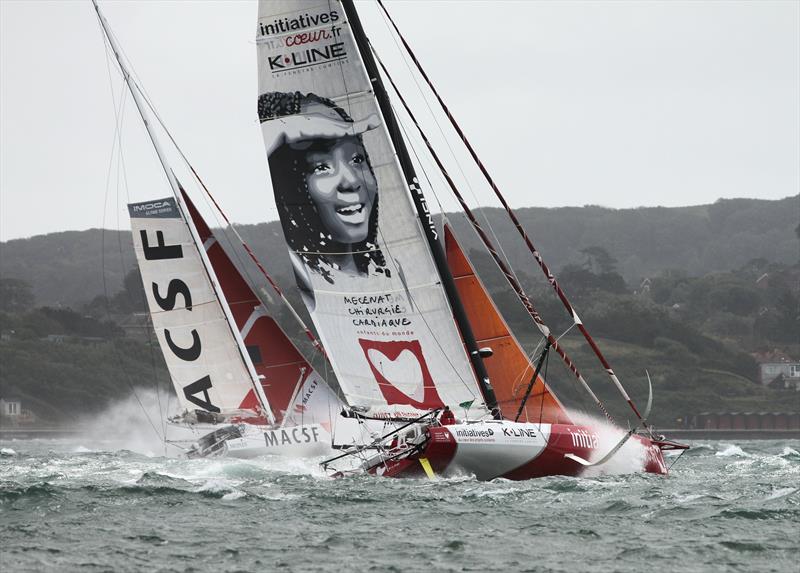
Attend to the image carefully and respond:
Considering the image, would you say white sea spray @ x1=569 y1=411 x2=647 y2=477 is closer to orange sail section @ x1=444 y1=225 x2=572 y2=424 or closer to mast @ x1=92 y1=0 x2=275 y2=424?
orange sail section @ x1=444 y1=225 x2=572 y2=424

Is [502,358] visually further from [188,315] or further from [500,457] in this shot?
[188,315]

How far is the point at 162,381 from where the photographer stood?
108 metres

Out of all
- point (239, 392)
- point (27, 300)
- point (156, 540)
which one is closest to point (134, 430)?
point (239, 392)

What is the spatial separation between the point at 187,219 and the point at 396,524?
21.1 meters

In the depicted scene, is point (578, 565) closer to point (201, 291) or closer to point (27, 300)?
point (201, 291)

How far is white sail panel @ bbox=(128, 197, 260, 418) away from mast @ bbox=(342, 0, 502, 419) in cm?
1437

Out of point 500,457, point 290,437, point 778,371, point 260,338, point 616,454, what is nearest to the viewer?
point 500,457

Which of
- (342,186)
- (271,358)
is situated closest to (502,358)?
(342,186)

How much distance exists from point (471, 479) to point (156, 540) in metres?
7.49

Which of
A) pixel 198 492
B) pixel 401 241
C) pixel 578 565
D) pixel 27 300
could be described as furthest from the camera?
pixel 27 300

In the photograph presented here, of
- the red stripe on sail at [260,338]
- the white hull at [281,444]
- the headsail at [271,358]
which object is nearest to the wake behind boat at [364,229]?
the white hull at [281,444]

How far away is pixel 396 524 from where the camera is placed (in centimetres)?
1772

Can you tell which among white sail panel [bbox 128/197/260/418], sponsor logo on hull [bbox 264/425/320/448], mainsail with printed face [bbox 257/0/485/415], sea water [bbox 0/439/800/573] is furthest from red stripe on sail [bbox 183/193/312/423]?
mainsail with printed face [bbox 257/0/485/415]

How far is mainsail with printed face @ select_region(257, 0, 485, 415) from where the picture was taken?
79.8 ft
